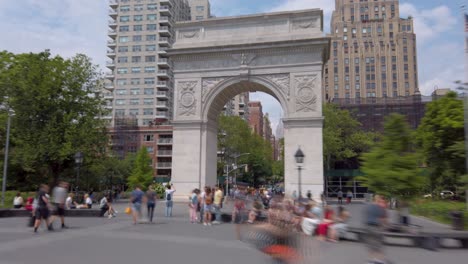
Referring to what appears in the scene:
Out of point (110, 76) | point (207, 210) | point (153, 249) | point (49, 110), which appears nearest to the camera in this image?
point (153, 249)

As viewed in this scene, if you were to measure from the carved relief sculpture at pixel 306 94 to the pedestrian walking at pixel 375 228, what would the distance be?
1937 centimetres

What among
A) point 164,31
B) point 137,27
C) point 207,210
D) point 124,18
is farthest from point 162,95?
point 207,210

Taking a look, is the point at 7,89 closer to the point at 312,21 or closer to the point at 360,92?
the point at 312,21

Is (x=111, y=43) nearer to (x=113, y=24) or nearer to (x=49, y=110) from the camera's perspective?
(x=113, y=24)

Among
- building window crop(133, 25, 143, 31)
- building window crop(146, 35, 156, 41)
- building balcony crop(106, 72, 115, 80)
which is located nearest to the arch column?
building window crop(146, 35, 156, 41)

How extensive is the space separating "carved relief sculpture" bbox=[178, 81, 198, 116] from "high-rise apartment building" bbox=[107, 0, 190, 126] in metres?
41.5

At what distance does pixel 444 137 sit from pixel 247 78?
15268mm

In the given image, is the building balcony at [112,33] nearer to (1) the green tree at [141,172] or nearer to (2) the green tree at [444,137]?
(1) the green tree at [141,172]

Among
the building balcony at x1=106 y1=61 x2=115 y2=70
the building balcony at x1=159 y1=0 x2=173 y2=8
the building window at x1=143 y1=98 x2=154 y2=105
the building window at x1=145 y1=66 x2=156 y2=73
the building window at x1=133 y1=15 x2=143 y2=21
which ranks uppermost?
the building balcony at x1=159 y1=0 x2=173 y2=8

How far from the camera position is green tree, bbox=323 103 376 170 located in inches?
1855

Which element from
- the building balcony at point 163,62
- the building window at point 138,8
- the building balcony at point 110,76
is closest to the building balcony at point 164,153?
the building balcony at point 163,62

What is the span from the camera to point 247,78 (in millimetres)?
30188

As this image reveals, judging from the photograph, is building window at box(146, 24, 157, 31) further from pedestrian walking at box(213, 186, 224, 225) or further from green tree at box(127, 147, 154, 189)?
pedestrian walking at box(213, 186, 224, 225)

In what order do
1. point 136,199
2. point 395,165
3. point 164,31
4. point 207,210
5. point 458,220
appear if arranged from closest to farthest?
1. point 395,165
2. point 458,220
3. point 136,199
4. point 207,210
5. point 164,31
